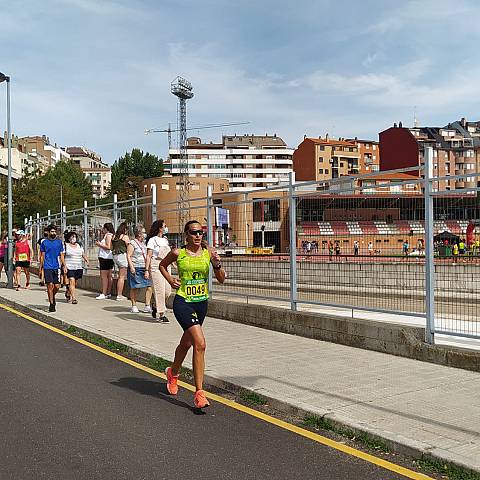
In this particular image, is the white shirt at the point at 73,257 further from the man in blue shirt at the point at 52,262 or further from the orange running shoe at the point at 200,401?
the orange running shoe at the point at 200,401

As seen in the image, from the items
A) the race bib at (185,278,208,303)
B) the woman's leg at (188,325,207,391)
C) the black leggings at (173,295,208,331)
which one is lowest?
the woman's leg at (188,325,207,391)

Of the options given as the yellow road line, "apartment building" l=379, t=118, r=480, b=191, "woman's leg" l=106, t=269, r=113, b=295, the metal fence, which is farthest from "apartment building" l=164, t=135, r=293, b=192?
the yellow road line

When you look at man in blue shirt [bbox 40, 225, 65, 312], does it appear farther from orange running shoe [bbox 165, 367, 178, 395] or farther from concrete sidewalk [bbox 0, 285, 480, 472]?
orange running shoe [bbox 165, 367, 178, 395]

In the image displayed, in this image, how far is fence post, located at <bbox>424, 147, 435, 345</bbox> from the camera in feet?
26.5

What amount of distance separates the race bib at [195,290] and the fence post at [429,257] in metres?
3.10

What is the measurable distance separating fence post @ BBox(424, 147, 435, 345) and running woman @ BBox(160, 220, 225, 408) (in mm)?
2856

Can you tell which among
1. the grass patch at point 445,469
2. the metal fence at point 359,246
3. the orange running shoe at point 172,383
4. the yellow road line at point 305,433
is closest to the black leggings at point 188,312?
the orange running shoe at point 172,383

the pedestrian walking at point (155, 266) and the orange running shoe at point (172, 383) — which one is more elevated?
the pedestrian walking at point (155, 266)

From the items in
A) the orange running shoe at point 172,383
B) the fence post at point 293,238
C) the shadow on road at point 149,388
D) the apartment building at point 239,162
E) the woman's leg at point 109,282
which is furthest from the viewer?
the apartment building at point 239,162

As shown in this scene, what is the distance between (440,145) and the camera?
12056 centimetres

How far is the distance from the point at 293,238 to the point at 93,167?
180 m

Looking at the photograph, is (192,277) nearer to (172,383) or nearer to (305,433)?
(172,383)

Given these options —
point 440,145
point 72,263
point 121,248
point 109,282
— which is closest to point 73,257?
point 72,263

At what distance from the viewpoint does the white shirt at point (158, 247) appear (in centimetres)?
1202
